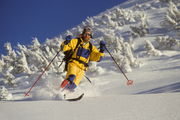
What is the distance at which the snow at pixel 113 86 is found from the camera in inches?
115

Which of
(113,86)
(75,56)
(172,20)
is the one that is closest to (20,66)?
(113,86)

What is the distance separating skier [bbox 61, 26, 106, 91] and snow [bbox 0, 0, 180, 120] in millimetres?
490

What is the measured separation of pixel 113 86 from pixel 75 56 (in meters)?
8.43

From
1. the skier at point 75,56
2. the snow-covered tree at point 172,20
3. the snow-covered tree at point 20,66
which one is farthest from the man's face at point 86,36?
the snow-covered tree at point 172,20

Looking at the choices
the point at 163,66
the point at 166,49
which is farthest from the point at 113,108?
the point at 166,49

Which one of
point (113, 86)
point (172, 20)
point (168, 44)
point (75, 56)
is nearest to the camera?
point (75, 56)

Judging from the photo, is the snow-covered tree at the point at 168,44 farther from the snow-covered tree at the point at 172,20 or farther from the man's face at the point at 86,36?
the man's face at the point at 86,36

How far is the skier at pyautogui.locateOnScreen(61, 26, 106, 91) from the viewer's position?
6441 millimetres

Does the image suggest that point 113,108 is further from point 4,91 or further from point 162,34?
point 162,34

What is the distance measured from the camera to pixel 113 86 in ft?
48.1

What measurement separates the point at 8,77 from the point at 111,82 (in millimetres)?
11378

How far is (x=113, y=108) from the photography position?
308cm

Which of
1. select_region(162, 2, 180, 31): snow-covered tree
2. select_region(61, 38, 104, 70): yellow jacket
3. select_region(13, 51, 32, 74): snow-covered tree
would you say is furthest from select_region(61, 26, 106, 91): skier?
select_region(162, 2, 180, 31): snow-covered tree

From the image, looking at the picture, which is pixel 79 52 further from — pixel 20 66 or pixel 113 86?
pixel 20 66
